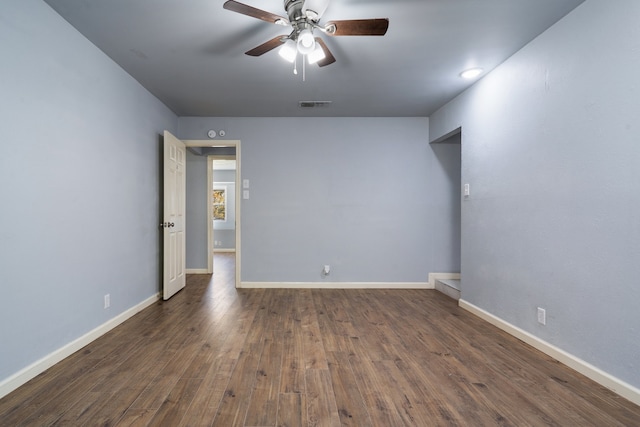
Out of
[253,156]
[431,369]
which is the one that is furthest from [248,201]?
[431,369]

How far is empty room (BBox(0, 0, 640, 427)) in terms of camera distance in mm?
1703

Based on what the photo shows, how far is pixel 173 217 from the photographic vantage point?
12.6ft

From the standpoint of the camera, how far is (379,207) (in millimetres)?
4340

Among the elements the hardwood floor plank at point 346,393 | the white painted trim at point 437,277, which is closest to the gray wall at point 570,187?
the white painted trim at point 437,277

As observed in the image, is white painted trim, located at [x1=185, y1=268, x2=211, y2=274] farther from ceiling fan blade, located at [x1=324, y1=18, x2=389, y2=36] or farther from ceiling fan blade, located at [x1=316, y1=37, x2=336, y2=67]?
ceiling fan blade, located at [x1=324, y1=18, x2=389, y2=36]

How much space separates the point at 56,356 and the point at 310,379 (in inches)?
70.4

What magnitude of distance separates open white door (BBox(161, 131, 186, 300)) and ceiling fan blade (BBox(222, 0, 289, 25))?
2.37 metres

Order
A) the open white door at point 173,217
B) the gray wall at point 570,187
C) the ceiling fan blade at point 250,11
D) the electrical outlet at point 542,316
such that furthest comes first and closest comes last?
the open white door at point 173,217
the electrical outlet at point 542,316
the gray wall at point 570,187
the ceiling fan blade at point 250,11

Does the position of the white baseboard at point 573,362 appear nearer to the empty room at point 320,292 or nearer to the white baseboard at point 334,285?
the empty room at point 320,292

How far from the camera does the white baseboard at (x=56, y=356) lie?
5.66 feet

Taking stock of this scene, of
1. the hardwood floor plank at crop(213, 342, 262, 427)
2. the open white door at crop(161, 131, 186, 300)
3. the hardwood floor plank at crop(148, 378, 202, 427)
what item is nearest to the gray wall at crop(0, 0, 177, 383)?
the open white door at crop(161, 131, 186, 300)

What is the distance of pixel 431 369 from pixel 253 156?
3.44 metres

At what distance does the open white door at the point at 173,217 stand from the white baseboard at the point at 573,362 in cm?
364

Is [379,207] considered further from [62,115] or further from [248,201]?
[62,115]
